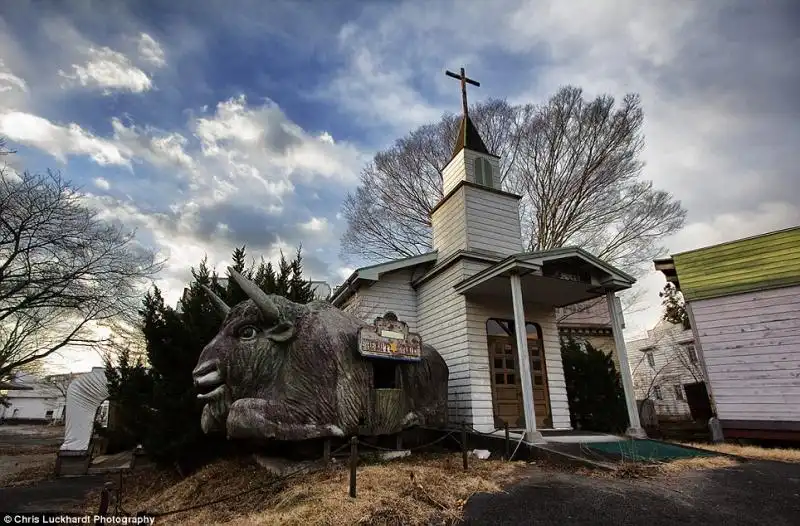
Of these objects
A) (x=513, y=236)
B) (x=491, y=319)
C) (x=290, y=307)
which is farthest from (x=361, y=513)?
(x=513, y=236)

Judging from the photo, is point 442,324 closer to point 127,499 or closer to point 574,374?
point 574,374

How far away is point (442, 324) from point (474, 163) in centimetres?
491

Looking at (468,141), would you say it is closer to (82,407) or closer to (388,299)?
(388,299)

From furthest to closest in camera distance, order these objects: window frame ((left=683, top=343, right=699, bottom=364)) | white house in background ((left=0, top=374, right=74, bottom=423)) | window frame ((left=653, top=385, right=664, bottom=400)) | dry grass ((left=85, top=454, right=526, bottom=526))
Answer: white house in background ((left=0, top=374, right=74, bottom=423))
window frame ((left=653, top=385, right=664, bottom=400))
window frame ((left=683, top=343, right=699, bottom=364))
dry grass ((left=85, top=454, right=526, bottom=526))

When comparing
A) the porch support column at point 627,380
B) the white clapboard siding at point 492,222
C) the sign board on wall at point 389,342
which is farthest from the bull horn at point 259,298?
the porch support column at point 627,380

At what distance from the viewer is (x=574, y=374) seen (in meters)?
11.9

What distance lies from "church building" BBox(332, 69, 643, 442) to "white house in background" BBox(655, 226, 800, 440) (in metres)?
2.31

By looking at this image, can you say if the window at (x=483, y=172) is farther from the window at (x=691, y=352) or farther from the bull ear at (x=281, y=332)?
the window at (x=691, y=352)

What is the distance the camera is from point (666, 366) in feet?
70.9

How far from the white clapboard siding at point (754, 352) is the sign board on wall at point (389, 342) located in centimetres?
714

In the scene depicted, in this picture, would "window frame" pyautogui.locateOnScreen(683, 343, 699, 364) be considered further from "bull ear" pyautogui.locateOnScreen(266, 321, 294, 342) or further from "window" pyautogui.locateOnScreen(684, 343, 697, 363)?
"bull ear" pyautogui.locateOnScreen(266, 321, 294, 342)

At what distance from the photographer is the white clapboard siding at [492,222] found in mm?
10883

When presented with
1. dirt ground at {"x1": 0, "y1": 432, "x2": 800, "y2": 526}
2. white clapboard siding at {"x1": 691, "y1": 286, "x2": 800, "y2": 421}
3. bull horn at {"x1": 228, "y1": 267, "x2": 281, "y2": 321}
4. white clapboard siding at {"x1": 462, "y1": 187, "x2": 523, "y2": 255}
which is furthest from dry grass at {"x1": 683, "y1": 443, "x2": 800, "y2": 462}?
bull horn at {"x1": 228, "y1": 267, "x2": 281, "y2": 321}

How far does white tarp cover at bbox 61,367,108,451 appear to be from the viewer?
1070 cm
